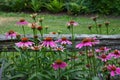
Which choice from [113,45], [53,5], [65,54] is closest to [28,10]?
[53,5]

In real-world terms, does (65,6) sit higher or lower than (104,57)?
lower

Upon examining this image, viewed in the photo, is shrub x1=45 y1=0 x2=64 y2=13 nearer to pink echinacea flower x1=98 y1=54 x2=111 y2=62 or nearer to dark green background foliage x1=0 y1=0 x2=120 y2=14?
dark green background foliage x1=0 y1=0 x2=120 y2=14

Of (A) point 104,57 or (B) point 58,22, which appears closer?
(A) point 104,57

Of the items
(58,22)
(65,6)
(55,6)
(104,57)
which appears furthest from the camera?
(65,6)

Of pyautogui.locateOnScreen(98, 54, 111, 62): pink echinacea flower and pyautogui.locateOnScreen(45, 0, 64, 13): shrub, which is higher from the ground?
pyautogui.locateOnScreen(98, 54, 111, 62): pink echinacea flower

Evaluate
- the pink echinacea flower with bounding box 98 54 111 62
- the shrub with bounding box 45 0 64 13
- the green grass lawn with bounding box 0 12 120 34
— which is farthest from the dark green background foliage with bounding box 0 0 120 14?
the pink echinacea flower with bounding box 98 54 111 62

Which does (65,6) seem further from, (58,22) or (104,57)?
(104,57)

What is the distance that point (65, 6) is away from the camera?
41.1ft

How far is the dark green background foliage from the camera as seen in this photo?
39.5ft

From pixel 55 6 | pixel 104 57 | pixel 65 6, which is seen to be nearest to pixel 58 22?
pixel 55 6

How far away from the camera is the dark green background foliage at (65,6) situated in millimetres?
12031

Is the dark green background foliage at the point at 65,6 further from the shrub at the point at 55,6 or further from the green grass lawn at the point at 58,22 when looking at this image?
the green grass lawn at the point at 58,22

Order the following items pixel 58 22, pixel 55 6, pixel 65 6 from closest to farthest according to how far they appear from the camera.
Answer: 1. pixel 58 22
2. pixel 55 6
3. pixel 65 6

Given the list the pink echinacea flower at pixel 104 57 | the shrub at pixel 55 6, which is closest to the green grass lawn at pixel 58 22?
the shrub at pixel 55 6
